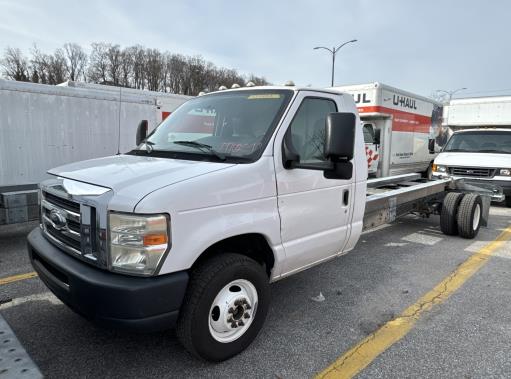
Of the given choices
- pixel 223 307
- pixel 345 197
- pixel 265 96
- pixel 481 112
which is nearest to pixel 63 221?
pixel 223 307

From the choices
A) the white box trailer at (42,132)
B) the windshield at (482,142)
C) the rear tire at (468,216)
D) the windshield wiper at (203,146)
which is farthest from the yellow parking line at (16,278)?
the windshield at (482,142)

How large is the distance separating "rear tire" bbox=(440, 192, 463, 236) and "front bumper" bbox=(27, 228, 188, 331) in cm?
553

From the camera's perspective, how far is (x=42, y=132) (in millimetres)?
6750

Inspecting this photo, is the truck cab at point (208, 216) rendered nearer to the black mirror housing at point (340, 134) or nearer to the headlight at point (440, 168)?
the black mirror housing at point (340, 134)

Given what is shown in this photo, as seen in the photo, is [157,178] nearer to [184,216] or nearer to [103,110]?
[184,216]

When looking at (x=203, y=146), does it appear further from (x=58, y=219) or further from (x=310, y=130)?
(x=58, y=219)

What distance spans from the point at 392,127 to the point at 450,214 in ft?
21.3

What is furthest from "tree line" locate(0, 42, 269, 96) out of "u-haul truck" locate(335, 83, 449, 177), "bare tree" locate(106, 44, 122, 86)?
"u-haul truck" locate(335, 83, 449, 177)

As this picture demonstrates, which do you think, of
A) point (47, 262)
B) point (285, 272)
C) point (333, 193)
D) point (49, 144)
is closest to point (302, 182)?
point (333, 193)

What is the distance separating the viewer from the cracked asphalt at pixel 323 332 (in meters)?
2.87

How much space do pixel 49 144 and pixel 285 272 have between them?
5.48 metres

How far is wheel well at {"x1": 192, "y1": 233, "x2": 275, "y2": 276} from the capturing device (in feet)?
9.36

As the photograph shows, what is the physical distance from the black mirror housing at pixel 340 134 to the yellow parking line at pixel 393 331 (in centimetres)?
158

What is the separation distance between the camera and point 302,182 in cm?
324
